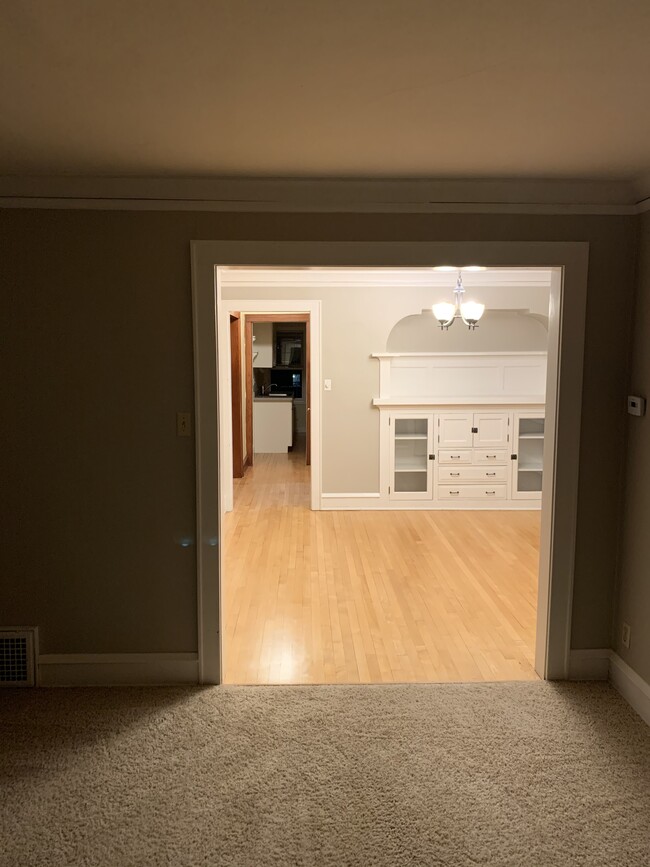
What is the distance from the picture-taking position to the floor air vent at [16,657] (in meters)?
3.12

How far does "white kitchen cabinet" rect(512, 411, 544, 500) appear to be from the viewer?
6680 mm

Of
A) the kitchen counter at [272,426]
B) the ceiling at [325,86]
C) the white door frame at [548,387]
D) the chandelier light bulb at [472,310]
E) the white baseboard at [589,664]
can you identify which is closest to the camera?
the ceiling at [325,86]

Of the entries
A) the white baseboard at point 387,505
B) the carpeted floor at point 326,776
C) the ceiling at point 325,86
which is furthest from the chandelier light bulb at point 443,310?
the carpeted floor at point 326,776

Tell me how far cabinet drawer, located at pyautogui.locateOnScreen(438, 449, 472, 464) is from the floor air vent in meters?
4.41

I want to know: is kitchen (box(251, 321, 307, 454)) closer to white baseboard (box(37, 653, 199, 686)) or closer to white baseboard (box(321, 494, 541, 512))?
white baseboard (box(321, 494, 541, 512))

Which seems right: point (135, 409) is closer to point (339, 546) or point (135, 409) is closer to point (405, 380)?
point (339, 546)

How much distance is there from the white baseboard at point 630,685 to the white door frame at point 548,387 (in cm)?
22

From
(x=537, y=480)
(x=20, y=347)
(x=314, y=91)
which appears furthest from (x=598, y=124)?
(x=537, y=480)

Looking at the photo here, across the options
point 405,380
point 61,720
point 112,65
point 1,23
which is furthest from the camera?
point 405,380

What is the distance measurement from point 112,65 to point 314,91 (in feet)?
1.82

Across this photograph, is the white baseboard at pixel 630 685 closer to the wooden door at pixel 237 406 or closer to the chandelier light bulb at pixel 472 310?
the chandelier light bulb at pixel 472 310

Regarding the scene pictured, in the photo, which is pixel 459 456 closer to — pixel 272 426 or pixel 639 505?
pixel 639 505

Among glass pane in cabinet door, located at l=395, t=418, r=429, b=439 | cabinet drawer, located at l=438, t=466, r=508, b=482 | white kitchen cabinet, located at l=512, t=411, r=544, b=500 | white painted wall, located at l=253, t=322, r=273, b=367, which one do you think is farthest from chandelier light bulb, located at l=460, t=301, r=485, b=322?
white painted wall, located at l=253, t=322, r=273, b=367

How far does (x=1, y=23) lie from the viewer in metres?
1.51
